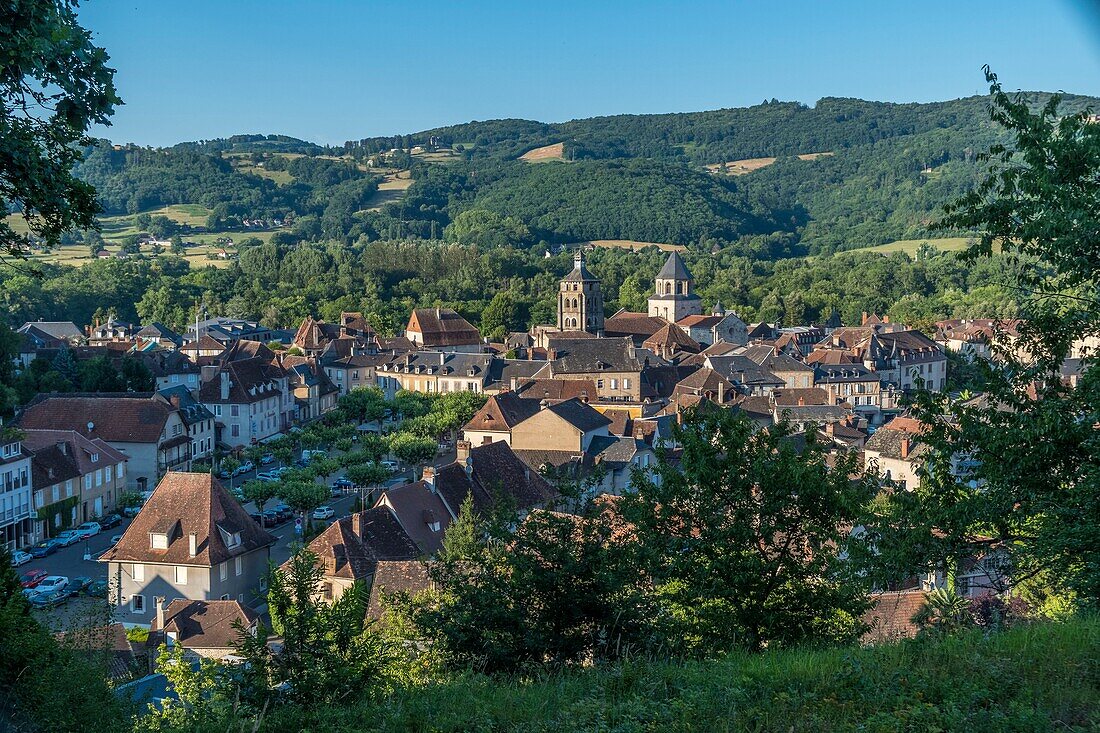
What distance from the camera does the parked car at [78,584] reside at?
27548mm

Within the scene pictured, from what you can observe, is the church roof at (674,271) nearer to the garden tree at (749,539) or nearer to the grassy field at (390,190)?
the garden tree at (749,539)

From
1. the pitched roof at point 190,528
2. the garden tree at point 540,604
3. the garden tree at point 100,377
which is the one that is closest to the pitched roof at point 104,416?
the garden tree at point 100,377

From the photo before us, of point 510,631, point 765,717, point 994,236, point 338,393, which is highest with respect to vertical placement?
point 994,236

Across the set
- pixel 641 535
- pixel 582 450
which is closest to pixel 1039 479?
pixel 641 535

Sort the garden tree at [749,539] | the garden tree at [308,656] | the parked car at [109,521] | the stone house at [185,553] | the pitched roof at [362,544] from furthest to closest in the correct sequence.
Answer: the parked car at [109,521]
the stone house at [185,553]
the pitched roof at [362,544]
the garden tree at [749,539]
the garden tree at [308,656]

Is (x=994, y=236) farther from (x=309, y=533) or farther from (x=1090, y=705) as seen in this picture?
(x=309, y=533)

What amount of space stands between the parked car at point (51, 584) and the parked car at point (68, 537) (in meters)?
5.20

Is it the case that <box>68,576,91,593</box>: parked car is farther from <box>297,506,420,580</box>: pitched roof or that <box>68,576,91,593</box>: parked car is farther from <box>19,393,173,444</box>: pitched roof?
<box>19,393,173,444</box>: pitched roof

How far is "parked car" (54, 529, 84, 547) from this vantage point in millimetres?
33425

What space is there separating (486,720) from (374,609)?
12177mm

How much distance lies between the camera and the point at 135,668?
16.9 meters

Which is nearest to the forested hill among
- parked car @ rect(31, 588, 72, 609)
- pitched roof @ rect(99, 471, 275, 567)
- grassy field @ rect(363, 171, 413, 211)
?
grassy field @ rect(363, 171, 413, 211)

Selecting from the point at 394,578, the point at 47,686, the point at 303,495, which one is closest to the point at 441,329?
the point at 303,495

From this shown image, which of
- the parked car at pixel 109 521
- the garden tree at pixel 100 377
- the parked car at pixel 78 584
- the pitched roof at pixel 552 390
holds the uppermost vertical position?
the garden tree at pixel 100 377
